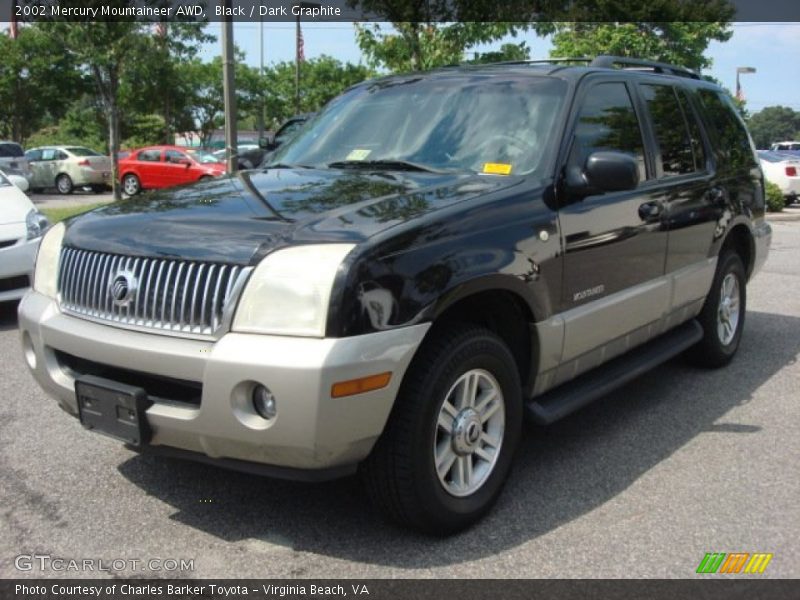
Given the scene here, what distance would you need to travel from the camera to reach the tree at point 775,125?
107m

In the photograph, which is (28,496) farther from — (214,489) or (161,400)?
(161,400)

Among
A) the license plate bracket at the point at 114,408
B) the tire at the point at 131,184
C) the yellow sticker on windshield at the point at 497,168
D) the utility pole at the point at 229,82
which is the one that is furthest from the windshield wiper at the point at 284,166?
the tire at the point at 131,184

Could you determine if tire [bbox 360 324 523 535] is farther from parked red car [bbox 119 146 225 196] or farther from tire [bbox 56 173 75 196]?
tire [bbox 56 173 75 196]

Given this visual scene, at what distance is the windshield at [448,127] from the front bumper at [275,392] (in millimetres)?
1301

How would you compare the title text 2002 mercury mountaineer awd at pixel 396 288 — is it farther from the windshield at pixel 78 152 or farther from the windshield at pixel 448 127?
the windshield at pixel 78 152

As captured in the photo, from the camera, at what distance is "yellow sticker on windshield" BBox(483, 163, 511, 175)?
3854mm

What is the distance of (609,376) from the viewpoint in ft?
14.0

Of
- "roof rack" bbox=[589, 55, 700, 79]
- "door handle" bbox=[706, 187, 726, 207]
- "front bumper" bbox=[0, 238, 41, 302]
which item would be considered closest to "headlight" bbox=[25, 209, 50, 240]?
"front bumper" bbox=[0, 238, 41, 302]

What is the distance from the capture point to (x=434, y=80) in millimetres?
4508

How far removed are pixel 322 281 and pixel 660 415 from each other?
2727 millimetres

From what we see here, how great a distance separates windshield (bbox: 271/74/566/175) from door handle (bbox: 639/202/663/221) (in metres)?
0.75

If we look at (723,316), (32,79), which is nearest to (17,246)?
(723,316)

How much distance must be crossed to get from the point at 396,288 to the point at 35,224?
530 centimetres
